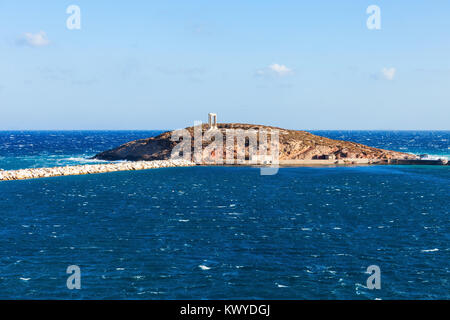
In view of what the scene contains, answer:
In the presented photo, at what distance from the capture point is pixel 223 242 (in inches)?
1555

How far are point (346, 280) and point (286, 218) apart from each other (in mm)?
20084

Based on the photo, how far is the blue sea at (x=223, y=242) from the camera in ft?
94.8

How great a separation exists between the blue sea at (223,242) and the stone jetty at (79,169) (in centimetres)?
1544

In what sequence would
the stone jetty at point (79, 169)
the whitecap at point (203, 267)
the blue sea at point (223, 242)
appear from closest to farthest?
1. the blue sea at point (223, 242)
2. the whitecap at point (203, 267)
3. the stone jetty at point (79, 169)

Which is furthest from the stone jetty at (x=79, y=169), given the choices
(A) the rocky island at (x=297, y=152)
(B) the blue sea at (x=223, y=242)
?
(B) the blue sea at (x=223, y=242)

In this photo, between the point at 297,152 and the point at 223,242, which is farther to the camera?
the point at 297,152

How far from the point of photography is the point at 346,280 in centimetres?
3002

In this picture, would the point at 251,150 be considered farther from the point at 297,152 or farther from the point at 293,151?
the point at 297,152

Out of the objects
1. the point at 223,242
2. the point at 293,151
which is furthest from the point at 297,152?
the point at 223,242

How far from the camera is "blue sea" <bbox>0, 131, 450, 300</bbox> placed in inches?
1138

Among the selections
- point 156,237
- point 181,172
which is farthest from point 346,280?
point 181,172

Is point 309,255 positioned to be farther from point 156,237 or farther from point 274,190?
point 274,190

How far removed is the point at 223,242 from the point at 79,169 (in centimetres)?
6891

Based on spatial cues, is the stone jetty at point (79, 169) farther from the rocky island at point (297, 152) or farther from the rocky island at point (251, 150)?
the rocky island at point (297, 152)
